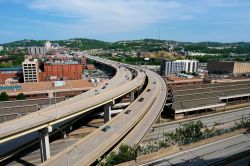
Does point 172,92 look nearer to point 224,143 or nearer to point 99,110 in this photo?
point 99,110

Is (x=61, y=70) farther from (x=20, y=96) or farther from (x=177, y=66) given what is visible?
(x=177, y=66)

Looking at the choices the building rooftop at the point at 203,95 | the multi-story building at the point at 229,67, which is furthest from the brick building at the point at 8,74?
the multi-story building at the point at 229,67

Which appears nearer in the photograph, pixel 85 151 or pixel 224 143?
pixel 85 151

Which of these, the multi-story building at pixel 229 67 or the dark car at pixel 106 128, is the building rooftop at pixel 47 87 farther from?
the multi-story building at pixel 229 67

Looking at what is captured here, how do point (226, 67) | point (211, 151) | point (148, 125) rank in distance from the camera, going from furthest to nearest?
point (226, 67) → point (148, 125) → point (211, 151)

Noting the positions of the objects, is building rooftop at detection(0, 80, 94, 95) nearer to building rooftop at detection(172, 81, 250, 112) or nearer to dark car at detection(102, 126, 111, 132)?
building rooftop at detection(172, 81, 250, 112)

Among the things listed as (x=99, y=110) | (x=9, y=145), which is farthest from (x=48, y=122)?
(x=99, y=110)
